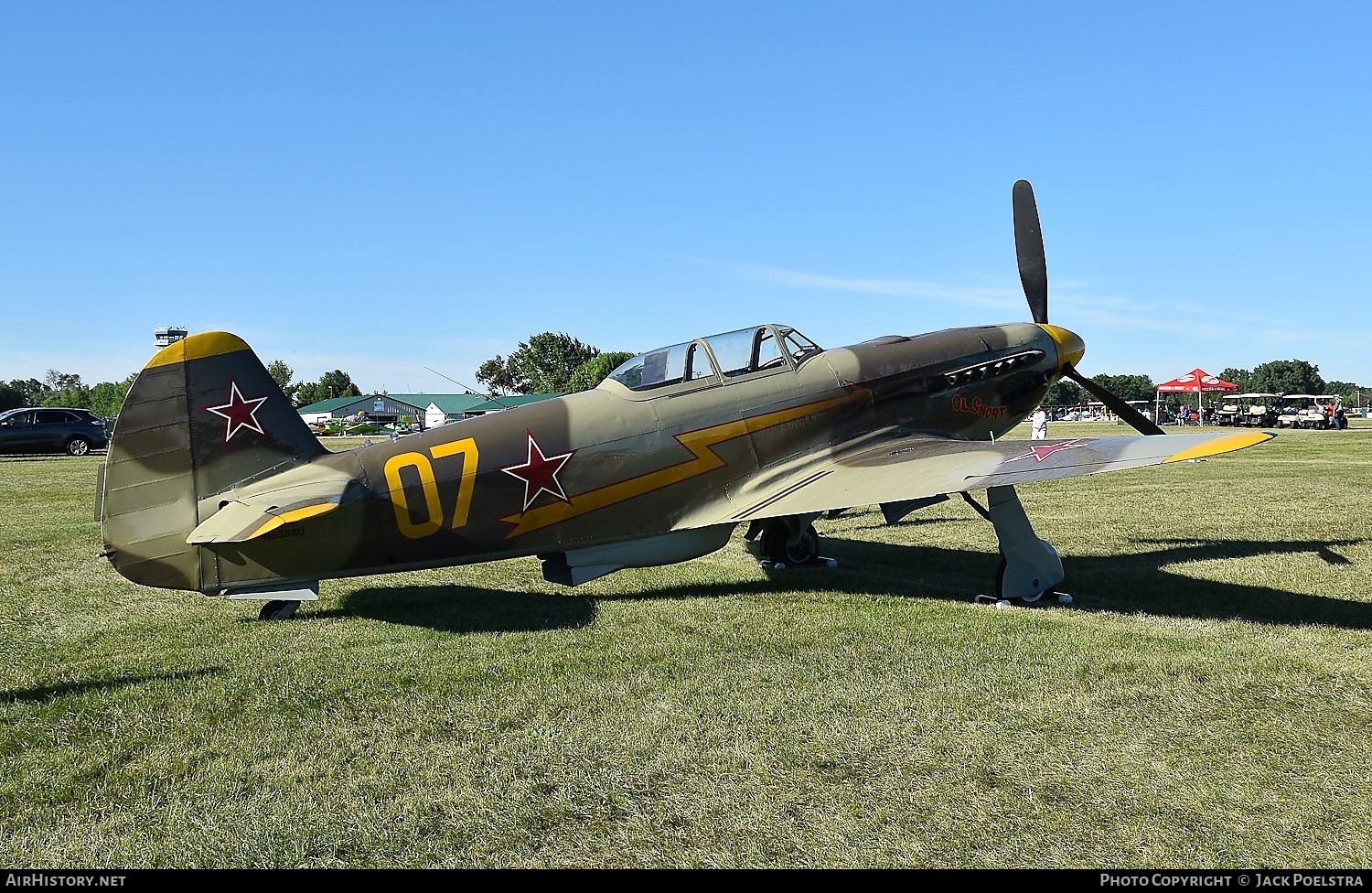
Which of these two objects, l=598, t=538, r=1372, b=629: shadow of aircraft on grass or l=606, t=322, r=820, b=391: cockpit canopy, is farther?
l=606, t=322, r=820, b=391: cockpit canopy

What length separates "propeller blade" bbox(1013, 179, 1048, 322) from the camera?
1136 centimetres

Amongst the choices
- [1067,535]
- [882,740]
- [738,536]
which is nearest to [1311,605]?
[1067,535]

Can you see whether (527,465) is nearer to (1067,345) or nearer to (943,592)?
(943,592)

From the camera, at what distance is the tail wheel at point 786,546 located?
9453 millimetres

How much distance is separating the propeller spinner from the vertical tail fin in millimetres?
8270

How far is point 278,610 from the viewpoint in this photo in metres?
7.02

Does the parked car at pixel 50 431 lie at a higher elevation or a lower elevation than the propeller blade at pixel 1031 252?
lower

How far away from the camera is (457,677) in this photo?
5.48m

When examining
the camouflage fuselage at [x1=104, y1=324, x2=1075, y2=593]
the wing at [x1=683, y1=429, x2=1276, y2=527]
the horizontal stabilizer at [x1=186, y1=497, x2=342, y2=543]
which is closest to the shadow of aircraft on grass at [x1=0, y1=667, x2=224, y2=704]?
the horizontal stabilizer at [x1=186, y1=497, x2=342, y2=543]

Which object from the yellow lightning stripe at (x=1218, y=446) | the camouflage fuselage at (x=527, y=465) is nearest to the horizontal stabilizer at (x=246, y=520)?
the camouflage fuselage at (x=527, y=465)

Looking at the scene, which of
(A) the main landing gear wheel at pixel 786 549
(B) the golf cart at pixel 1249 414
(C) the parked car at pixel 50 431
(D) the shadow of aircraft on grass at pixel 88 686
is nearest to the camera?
(D) the shadow of aircraft on grass at pixel 88 686

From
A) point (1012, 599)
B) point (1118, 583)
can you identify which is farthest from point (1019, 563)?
point (1118, 583)

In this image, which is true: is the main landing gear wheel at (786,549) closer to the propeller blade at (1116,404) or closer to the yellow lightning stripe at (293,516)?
the propeller blade at (1116,404)

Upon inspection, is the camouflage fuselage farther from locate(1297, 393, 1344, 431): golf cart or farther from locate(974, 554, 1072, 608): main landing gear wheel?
locate(1297, 393, 1344, 431): golf cart
